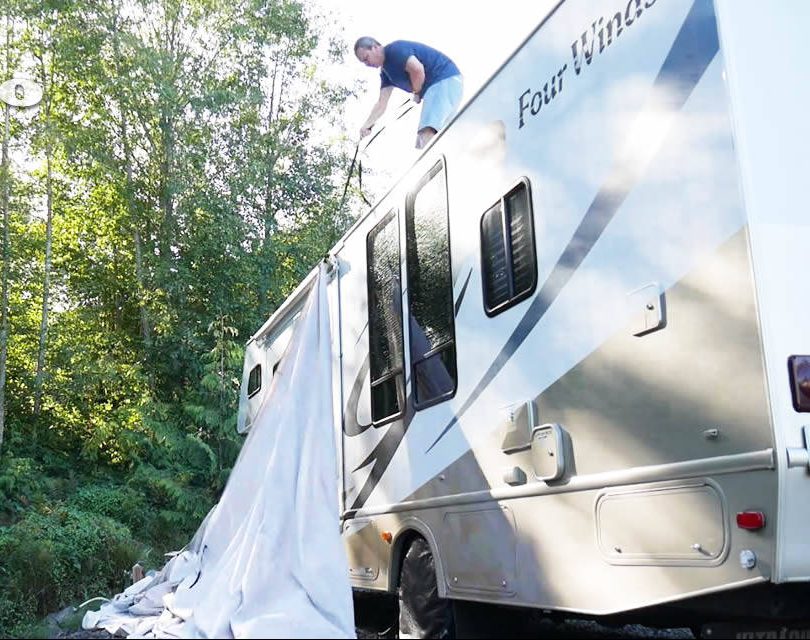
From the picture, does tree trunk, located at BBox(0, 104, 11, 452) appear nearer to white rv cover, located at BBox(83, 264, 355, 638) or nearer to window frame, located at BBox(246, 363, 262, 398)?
window frame, located at BBox(246, 363, 262, 398)

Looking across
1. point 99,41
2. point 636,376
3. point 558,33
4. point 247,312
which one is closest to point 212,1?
point 99,41

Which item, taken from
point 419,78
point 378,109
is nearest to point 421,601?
point 419,78

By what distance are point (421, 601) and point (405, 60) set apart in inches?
169

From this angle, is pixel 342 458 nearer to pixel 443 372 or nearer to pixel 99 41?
pixel 443 372

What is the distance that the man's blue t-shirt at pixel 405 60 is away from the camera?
716 cm

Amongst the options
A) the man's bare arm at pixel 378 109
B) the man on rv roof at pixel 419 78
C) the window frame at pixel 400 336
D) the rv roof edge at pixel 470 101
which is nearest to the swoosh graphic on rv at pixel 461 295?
the window frame at pixel 400 336

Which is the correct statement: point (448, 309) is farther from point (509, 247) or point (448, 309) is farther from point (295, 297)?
point (295, 297)

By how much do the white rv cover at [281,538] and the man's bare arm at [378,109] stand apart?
2026 millimetres

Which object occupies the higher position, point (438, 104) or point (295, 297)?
point (438, 104)

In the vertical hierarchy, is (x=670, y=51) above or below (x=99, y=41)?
below

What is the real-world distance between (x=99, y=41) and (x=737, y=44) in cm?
1814

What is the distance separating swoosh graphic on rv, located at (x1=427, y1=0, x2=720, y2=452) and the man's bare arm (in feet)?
12.5

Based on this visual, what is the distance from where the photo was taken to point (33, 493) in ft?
52.4

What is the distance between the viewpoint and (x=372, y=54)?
7.41 m
